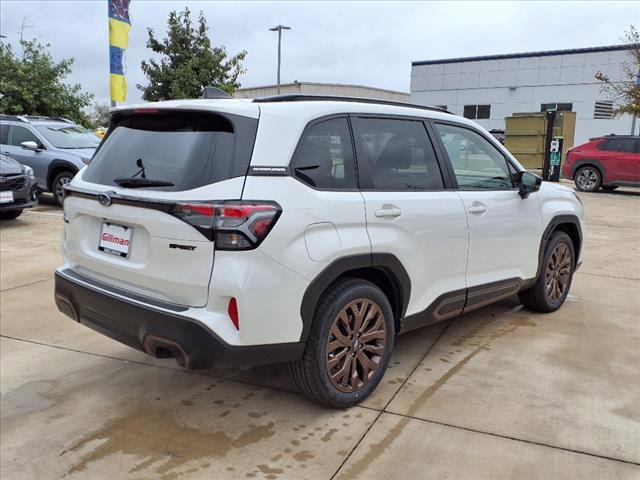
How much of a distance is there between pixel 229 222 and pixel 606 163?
15372mm

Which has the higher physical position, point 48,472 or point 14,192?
point 14,192

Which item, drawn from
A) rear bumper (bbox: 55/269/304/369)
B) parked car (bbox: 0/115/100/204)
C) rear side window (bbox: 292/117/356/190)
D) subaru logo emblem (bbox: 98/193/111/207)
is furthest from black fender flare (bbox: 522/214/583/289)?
parked car (bbox: 0/115/100/204)

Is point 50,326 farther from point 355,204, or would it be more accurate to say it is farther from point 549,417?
point 549,417

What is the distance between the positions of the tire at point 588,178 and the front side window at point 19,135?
1376 centimetres

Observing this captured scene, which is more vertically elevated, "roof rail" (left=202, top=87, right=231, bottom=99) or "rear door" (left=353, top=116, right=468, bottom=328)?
"roof rail" (left=202, top=87, right=231, bottom=99)

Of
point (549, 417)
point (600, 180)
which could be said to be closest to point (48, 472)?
point (549, 417)

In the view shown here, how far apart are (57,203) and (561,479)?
36.8ft

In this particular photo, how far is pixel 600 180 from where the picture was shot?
52.1 ft

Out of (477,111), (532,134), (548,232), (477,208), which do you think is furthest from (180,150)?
(477,111)

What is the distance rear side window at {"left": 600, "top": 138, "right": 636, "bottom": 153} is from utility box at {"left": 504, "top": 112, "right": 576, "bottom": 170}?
3.54 m

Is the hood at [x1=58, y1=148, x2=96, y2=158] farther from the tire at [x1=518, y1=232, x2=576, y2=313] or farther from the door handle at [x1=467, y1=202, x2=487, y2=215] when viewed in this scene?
the door handle at [x1=467, y1=202, x2=487, y2=215]

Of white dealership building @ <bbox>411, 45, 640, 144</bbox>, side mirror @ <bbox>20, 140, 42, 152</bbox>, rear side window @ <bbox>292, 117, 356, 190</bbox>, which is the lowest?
rear side window @ <bbox>292, 117, 356, 190</bbox>

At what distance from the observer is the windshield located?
11391mm

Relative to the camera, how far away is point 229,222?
105 inches
